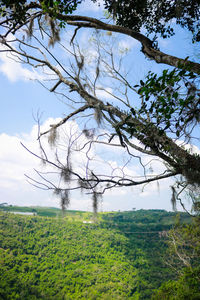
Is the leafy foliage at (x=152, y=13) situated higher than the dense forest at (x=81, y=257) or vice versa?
the leafy foliage at (x=152, y=13)

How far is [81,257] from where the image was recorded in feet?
127

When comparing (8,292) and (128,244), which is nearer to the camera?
(8,292)

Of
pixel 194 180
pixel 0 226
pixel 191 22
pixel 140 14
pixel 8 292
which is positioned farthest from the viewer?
pixel 0 226

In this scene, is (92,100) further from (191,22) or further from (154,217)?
(154,217)

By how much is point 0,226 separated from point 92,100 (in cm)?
4275

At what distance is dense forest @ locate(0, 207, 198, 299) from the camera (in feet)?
103

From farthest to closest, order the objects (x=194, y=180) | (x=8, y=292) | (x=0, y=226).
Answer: (x=0, y=226), (x=8, y=292), (x=194, y=180)

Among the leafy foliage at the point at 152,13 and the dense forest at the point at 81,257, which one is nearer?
the leafy foliage at the point at 152,13

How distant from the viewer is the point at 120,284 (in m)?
33.9

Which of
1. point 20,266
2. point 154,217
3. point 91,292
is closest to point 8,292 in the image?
point 20,266

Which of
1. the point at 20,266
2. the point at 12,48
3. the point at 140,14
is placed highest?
the point at 140,14

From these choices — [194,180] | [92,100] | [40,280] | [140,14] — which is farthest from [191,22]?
[40,280]

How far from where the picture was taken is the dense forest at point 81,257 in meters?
31.5

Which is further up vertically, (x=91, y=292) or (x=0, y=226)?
(x=0, y=226)
